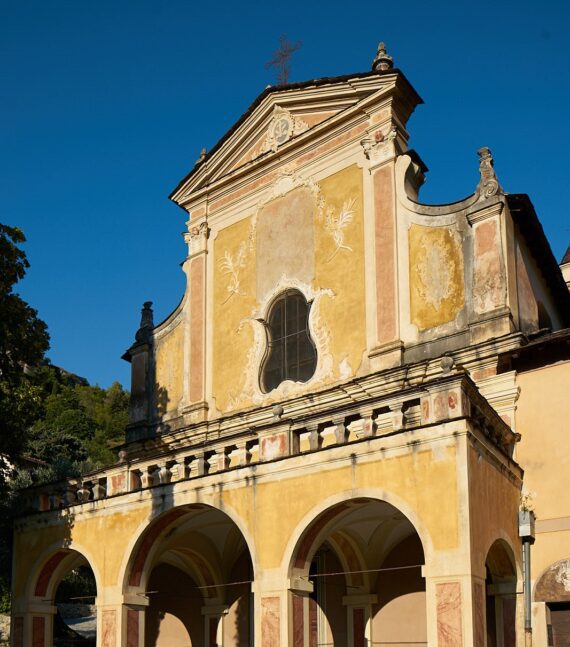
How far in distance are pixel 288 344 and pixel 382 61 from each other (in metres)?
6.36

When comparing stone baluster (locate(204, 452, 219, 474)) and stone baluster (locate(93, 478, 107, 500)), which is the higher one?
stone baluster (locate(204, 452, 219, 474))

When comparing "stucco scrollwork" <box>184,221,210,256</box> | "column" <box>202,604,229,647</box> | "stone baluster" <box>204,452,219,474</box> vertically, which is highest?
"stucco scrollwork" <box>184,221,210,256</box>

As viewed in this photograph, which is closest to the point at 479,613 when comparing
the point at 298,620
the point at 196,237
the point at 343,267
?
the point at 298,620

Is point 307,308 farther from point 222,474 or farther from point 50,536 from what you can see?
point 50,536

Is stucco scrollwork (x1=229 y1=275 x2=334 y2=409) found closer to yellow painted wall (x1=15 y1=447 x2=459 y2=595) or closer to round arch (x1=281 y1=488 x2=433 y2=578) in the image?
yellow painted wall (x1=15 y1=447 x2=459 y2=595)

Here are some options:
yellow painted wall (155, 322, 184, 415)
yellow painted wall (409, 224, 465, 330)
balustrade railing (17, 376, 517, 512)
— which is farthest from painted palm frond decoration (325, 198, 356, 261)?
yellow painted wall (155, 322, 184, 415)

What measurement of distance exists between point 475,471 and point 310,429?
9.29ft

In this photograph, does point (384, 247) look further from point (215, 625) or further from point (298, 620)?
point (215, 625)

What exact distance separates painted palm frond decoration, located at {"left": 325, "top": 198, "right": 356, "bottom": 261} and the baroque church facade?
58 mm

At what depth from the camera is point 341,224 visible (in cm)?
1952

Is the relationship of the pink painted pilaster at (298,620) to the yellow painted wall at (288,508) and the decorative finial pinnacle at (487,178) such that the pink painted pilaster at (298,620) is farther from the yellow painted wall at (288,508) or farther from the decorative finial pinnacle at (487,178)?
the decorative finial pinnacle at (487,178)

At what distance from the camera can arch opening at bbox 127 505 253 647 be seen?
19406 millimetres

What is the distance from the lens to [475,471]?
12.7 meters

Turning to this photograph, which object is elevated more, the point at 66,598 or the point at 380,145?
the point at 380,145
